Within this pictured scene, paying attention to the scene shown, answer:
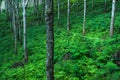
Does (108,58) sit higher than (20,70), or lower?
higher

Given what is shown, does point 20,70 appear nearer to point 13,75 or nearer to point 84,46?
point 13,75

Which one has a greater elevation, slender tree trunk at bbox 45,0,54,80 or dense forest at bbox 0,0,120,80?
slender tree trunk at bbox 45,0,54,80

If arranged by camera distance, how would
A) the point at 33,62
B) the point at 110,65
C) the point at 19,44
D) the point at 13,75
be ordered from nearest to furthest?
1. the point at 110,65
2. the point at 13,75
3. the point at 33,62
4. the point at 19,44

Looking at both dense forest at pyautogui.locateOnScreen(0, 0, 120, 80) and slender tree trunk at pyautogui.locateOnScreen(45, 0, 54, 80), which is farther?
dense forest at pyautogui.locateOnScreen(0, 0, 120, 80)

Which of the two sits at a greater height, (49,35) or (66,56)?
(49,35)

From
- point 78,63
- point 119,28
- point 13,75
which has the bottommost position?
point 13,75

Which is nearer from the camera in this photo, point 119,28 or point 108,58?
point 108,58

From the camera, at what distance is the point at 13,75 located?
1475 centimetres

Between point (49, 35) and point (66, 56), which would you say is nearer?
point (49, 35)

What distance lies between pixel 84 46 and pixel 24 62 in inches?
198

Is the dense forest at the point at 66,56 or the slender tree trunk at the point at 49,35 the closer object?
the slender tree trunk at the point at 49,35

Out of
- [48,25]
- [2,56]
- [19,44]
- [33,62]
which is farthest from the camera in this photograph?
[19,44]

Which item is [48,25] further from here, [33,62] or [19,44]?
[19,44]

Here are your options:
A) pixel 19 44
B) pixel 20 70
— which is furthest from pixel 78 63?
pixel 19 44
